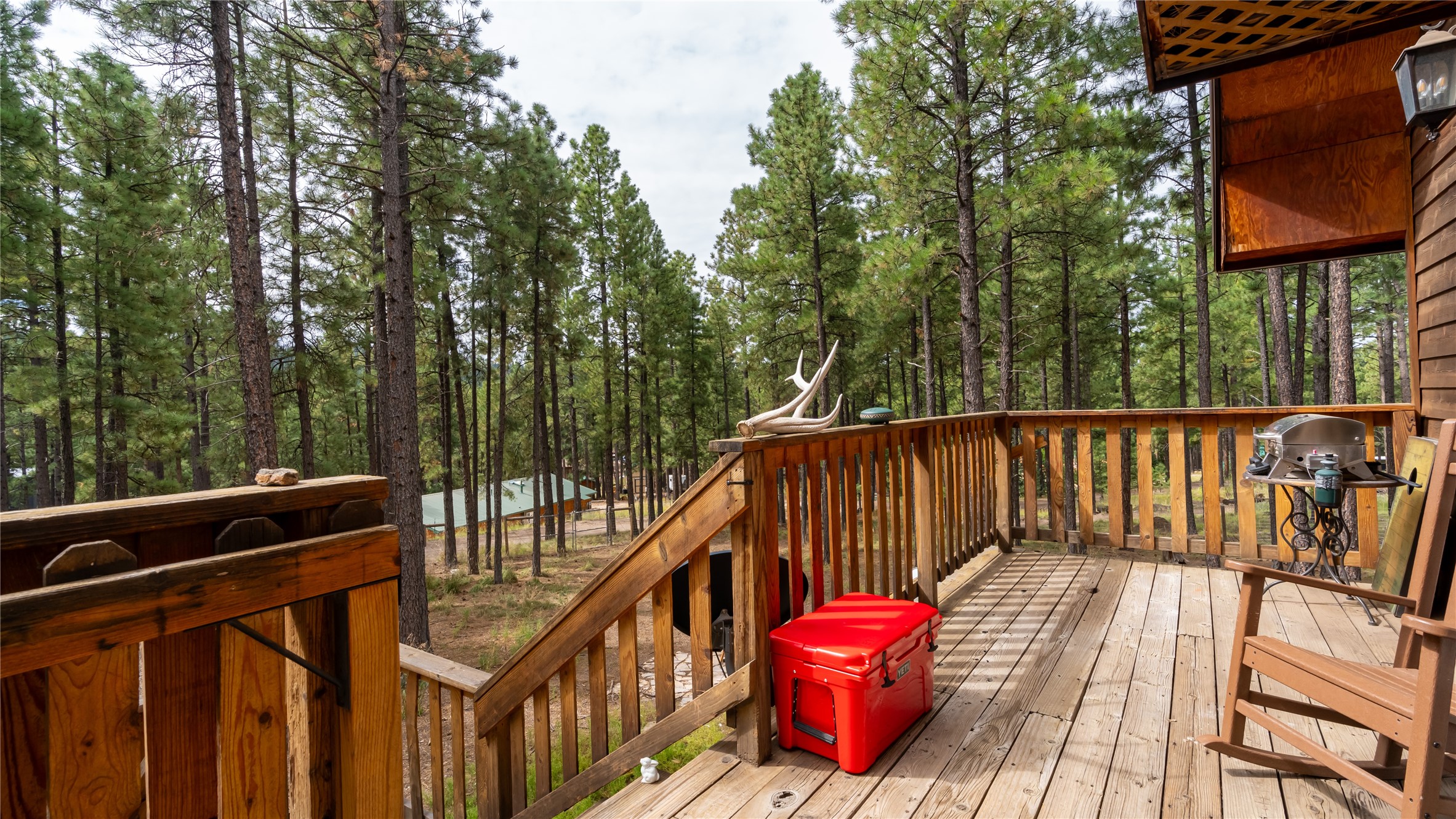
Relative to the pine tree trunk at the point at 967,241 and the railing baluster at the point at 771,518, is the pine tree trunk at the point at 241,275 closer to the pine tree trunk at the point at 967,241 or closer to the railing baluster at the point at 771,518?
the railing baluster at the point at 771,518

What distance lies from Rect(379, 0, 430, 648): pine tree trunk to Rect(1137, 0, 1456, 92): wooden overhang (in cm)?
781

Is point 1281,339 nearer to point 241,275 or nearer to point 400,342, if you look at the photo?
point 400,342

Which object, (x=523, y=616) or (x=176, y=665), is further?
(x=523, y=616)

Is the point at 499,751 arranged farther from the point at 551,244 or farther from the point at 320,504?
the point at 551,244

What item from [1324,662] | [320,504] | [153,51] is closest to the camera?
[320,504]

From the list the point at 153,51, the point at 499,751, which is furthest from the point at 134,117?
the point at 499,751

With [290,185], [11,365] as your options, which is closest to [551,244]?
[290,185]

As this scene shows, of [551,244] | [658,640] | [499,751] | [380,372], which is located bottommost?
[499,751]

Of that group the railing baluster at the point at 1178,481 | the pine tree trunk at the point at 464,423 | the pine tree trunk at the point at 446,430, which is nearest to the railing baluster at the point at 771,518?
the railing baluster at the point at 1178,481

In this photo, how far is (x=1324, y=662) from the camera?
1683 millimetres

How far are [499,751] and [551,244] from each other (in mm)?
12955

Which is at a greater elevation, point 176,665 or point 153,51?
point 153,51

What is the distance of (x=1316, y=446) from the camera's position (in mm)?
2686

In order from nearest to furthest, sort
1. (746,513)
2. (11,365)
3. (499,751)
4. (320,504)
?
(320,504), (746,513), (499,751), (11,365)
